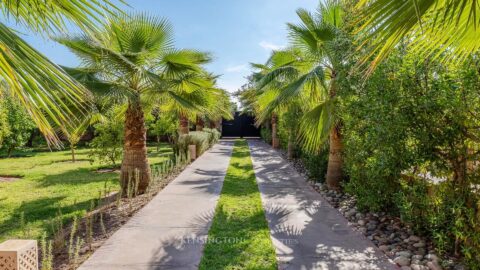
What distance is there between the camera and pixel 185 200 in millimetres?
6387

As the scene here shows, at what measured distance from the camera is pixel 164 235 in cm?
435

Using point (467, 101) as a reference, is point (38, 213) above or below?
below

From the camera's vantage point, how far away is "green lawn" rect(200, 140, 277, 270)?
353 cm

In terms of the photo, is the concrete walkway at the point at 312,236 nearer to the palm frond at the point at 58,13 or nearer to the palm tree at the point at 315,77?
the palm tree at the point at 315,77

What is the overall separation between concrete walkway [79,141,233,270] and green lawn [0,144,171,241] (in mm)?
1061

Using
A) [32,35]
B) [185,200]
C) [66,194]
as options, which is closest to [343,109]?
[185,200]

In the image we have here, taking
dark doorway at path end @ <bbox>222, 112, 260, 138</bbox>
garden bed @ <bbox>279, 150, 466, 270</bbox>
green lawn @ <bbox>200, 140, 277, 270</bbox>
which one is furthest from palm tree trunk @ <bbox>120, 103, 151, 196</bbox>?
dark doorway at path end @ <bbox>222, 112, 260, 138</bbox>

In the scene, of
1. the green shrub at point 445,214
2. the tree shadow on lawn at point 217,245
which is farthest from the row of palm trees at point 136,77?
the green shrub at point 445,214

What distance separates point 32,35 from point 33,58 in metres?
0.77

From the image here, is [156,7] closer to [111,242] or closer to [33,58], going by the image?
[111,242]

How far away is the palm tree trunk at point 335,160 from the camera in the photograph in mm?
7160

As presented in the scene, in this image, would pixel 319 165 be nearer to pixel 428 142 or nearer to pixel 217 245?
pixel 428 142

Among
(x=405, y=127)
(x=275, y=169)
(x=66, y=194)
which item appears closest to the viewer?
(x=405, y=127)

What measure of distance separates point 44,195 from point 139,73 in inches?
165
